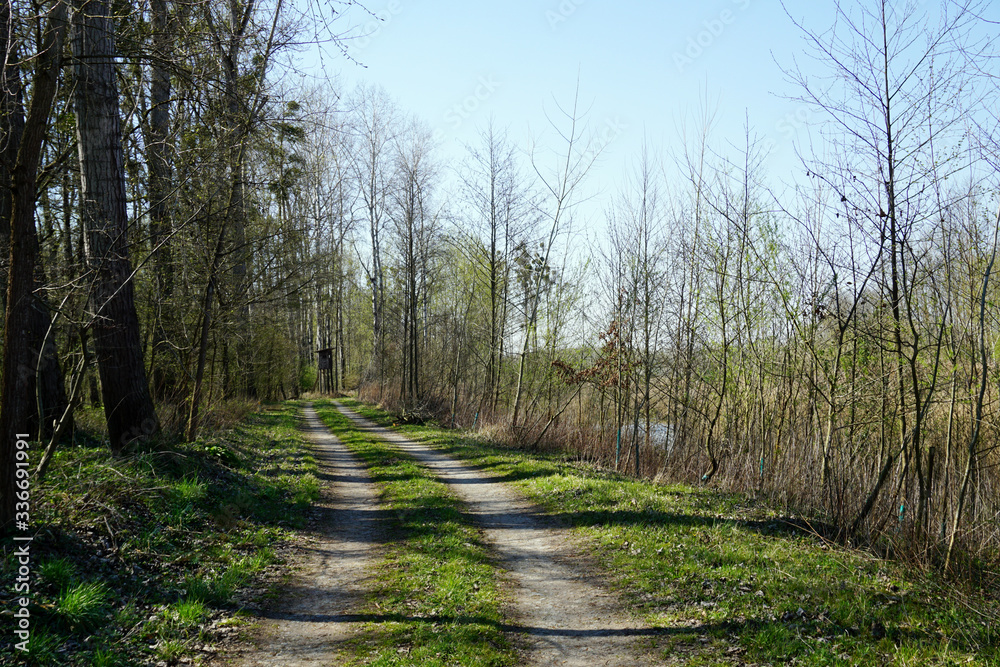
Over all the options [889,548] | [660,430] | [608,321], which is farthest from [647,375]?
[889,548]

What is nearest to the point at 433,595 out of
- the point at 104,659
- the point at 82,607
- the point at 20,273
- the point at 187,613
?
the point at 187,613

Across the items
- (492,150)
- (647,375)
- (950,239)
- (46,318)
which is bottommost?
(647,375)

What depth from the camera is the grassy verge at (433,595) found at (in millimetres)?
4453

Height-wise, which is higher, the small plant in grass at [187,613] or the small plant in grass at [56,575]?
the small plant in grass at [56,575]

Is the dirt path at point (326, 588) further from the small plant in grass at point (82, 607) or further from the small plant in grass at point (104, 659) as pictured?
the small plant in grass at point (82, 607)

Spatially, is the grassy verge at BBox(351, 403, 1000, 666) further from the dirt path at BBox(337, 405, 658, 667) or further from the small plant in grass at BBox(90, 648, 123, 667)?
the small plant in grass at BBox(90, 648, 123, 667)

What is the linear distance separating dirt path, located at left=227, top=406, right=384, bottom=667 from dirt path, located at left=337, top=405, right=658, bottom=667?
54.9 inches

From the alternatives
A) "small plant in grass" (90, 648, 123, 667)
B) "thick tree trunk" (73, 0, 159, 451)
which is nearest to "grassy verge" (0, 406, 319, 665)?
"small plant in grass" (90, 648, 123, 667)

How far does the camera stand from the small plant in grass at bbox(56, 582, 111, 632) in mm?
4441

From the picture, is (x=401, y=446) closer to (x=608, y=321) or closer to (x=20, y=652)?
(x=608, y=321)

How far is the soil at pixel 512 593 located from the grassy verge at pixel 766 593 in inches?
12.8

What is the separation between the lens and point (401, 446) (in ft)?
47.9

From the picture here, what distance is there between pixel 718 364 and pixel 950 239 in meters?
4.74

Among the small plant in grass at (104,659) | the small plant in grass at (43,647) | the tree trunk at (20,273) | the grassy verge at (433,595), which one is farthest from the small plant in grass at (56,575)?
the grassy verge at (433,595)
